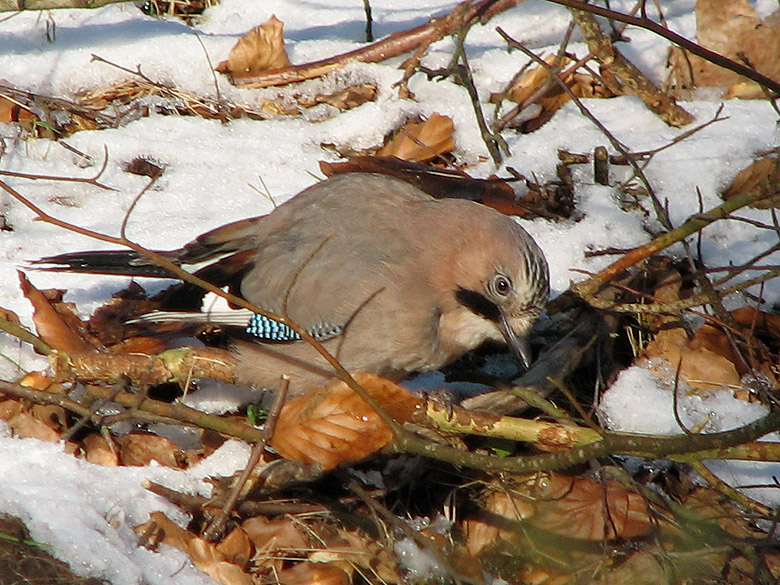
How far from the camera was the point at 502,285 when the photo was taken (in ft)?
10.2

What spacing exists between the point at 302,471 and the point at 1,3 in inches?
103

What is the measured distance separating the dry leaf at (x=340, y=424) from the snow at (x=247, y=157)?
0.98 feet

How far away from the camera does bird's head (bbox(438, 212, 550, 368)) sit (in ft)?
10.1

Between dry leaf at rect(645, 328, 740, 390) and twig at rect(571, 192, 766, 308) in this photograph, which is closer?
twig at rect(571, 192, 766, 308)

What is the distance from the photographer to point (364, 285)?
10.5 feet

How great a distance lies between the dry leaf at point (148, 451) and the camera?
122 inches

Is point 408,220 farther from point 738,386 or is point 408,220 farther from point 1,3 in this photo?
point 1,3

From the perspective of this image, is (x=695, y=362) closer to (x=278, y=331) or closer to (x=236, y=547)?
(x=278, y=331)

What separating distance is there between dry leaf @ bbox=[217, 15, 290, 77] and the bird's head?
6.72 feet

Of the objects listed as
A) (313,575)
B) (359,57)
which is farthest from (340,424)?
(359,57)

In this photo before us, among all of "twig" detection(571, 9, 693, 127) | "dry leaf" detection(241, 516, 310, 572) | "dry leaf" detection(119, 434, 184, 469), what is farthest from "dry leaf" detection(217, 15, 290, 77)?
"dry leaf" detection(241, 516, 310, 572)

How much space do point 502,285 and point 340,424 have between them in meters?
0.72

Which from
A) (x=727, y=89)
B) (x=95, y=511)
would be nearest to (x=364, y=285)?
(x=95, y=511)

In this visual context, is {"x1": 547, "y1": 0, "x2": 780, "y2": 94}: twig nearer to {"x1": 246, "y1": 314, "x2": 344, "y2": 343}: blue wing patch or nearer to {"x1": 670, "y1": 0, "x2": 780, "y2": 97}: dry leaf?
{"x1": 246, "y1": 314, "x2": 344, "y2": 343}: blue wing patch
